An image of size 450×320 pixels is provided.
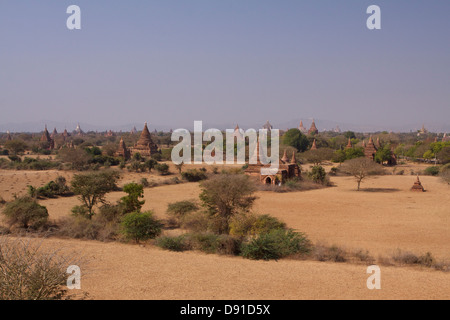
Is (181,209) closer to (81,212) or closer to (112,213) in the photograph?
(112,213)

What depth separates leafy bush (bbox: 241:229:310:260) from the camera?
10641 millimetres

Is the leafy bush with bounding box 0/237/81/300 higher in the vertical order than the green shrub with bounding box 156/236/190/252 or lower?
higher

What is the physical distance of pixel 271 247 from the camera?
10836mm

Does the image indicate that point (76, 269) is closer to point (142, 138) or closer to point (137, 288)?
point (137, 288)

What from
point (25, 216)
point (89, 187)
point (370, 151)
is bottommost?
point (25, 216)

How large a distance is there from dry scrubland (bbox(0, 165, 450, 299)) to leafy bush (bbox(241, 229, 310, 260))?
0.48 meters

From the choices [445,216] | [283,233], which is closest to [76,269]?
[283,233]

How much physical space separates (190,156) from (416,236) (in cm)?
3793

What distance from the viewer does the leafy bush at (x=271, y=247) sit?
10.6m

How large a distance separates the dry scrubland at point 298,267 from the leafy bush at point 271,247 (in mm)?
477

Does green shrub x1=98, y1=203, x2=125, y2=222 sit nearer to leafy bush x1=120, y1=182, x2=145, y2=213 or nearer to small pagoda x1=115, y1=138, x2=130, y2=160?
leafy bush x1=120, y1=182, x2=145, y2=213

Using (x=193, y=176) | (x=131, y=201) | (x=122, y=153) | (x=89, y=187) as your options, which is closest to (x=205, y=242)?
(x=131, y=201)

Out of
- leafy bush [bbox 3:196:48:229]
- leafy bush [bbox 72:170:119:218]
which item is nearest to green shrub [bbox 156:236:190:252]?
leafy bush [bbox 3:196:48:229]

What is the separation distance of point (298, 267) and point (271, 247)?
54.8 inches
